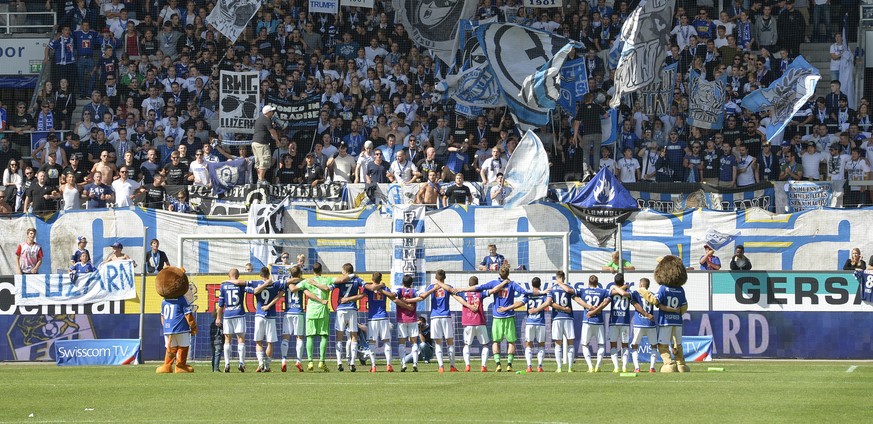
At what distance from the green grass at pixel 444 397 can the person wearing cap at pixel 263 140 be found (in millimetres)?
7100

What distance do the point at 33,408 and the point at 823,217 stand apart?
15340mm

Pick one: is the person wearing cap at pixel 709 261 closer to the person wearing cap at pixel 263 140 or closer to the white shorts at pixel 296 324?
the white shorts at pixel 296 324

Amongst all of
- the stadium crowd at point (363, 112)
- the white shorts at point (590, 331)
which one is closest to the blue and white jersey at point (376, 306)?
the white shorts at point (590, 331)

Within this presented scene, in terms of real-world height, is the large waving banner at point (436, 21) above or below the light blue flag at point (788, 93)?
above

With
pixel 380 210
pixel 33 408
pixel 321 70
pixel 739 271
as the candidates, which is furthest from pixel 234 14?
pixel 33 408

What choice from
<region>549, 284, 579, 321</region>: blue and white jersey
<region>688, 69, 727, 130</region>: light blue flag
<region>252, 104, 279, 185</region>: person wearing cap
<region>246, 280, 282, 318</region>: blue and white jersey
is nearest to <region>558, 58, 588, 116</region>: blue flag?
<region>688, 69, 727, 130</region>: light blue flag

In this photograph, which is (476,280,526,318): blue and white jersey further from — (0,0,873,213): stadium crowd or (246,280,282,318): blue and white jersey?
(0,0,873,213): stadium crowd

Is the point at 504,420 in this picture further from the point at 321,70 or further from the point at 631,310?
the point at 321,70

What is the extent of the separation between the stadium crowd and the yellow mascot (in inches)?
272

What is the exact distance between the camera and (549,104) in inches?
1011

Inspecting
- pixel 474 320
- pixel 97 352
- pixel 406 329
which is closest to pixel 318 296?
pixel 406 329

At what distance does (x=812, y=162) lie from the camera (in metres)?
26.0

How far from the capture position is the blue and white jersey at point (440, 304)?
2038cm

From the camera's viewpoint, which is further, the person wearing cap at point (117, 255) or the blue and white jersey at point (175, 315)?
the person wearing cap at point (117, 255)
